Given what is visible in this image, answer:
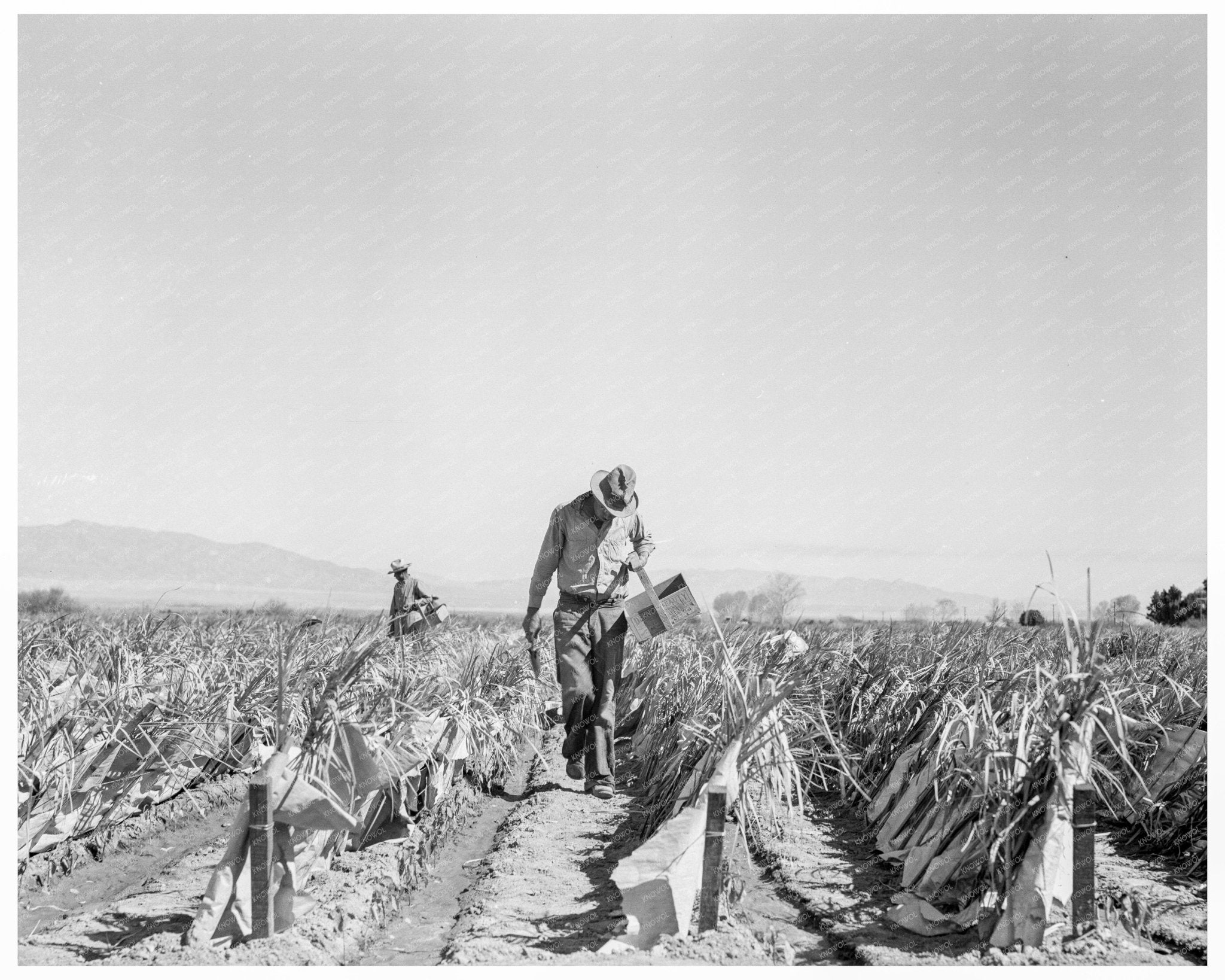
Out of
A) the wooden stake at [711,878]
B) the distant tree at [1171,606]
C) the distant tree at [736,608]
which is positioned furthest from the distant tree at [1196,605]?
the wooden stake at [711,878]

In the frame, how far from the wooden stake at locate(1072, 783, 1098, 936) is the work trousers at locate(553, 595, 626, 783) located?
2561 mm

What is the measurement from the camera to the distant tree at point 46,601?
18328 millimetres

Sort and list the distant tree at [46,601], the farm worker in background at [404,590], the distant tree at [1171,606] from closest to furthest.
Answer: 1. the farm worker in background at [404,590]
2. the distant tree at [46,601]
3. the distant tree at [1171,606]

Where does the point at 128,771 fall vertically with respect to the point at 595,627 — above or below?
below

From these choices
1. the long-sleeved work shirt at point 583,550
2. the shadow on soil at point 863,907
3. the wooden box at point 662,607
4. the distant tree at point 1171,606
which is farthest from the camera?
the distant tree at point 1171,606

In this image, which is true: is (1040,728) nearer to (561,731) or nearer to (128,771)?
(128,771)

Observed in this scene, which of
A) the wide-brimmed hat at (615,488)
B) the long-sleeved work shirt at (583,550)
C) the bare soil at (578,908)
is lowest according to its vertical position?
the bare soil at (578,908)

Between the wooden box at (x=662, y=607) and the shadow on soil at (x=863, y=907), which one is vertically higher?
the wooden box at (x=662, y=607)

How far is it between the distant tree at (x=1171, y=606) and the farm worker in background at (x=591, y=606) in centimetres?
2167

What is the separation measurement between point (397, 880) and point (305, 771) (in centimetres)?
69

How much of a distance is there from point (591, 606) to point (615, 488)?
614 millimetres

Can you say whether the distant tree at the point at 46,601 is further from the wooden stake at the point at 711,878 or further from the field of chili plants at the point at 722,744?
the wooden stake at the point at 711,878
